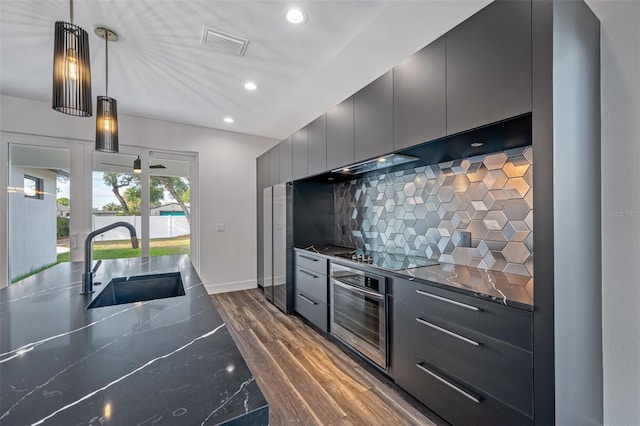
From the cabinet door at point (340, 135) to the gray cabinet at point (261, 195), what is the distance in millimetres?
1743

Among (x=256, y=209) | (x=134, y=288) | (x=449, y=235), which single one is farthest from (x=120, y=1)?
(x=256, y=209)

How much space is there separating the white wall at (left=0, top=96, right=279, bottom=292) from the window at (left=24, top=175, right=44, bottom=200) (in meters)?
0.58

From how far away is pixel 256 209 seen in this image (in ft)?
15.4

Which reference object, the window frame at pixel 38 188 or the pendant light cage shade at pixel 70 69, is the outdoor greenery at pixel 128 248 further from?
the pendant light cage shade at pixel 70 69

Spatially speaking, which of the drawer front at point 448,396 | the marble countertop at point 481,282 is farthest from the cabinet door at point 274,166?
the drawer front at point 448,396

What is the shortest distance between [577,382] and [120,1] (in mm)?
3338

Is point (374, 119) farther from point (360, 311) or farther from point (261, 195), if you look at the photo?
point (261, 195)

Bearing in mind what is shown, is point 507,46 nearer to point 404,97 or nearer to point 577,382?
point 404,97

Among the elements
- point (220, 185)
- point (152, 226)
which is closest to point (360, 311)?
point (220, 185)

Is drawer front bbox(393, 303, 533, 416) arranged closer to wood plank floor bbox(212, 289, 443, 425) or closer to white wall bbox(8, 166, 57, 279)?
wood plank floor bbox(212, 289, 443, 425)

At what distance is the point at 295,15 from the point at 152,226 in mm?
3512

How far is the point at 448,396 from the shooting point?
1544mm

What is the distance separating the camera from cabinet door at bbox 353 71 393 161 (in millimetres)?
1990

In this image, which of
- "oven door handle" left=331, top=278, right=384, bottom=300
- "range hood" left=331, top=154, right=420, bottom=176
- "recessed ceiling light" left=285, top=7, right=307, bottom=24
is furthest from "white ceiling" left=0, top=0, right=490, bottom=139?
"oven door handle" left=331, top=278, right=384, bottom=300
